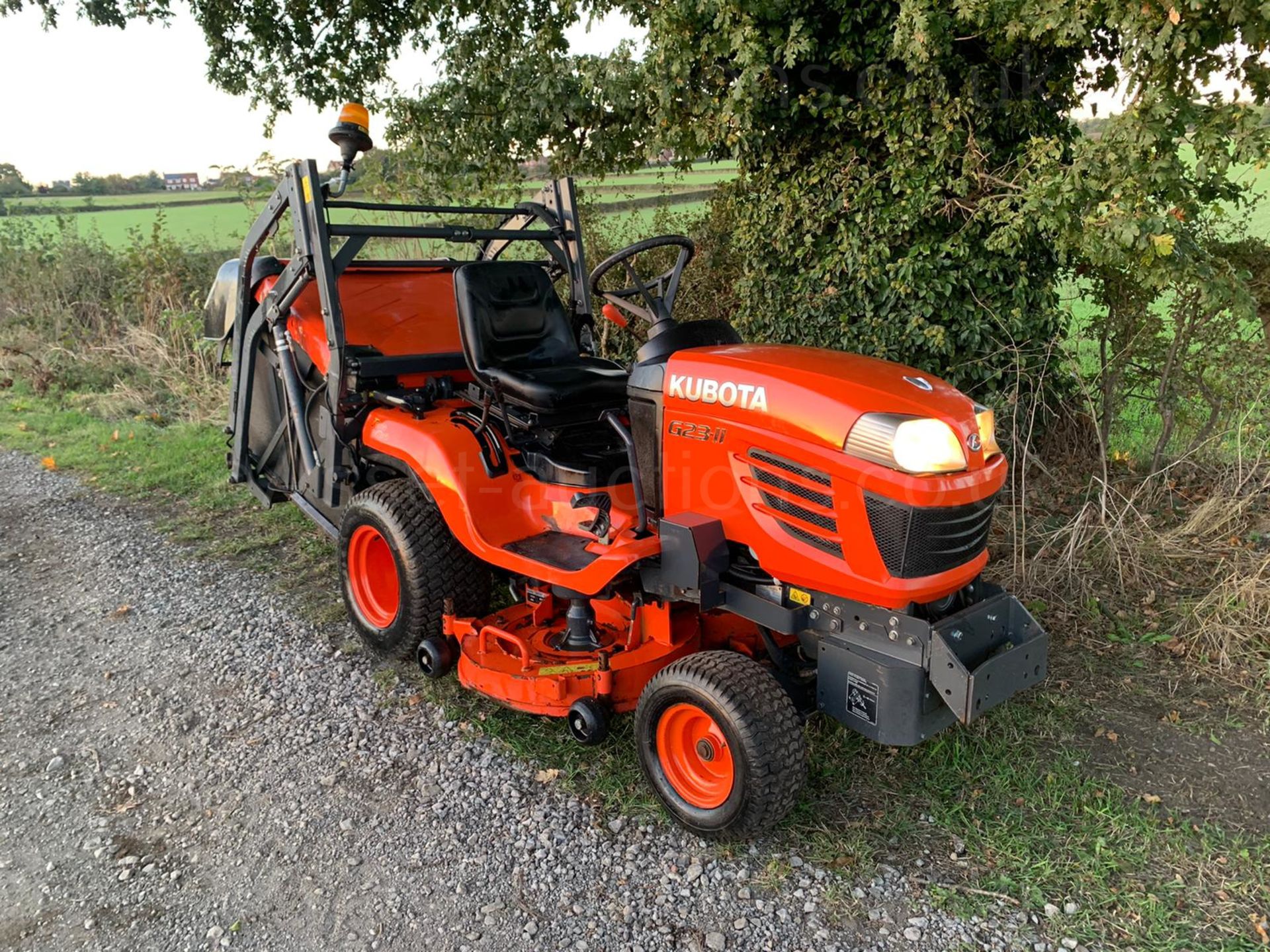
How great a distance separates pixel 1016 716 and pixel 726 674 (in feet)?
4.46

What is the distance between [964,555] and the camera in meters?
2.47

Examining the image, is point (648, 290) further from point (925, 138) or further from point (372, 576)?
point (925, 138)

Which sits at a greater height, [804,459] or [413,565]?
[804,459]

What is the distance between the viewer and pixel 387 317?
13.7ft

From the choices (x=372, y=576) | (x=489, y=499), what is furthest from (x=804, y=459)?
(x=372, y=576)

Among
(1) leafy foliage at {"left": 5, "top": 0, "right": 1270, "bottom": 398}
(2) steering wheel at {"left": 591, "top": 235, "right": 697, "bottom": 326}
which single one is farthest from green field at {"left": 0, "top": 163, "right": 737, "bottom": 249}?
(2) steering wheel at {"left": 591, "top": 235, "right": 697, "bottom": 326}

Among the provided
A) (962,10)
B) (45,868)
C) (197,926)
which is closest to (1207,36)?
(962,10)

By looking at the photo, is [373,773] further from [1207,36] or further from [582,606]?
[1207,36]

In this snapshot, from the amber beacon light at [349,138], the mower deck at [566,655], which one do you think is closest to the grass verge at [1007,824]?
the mower deck at [566,655]

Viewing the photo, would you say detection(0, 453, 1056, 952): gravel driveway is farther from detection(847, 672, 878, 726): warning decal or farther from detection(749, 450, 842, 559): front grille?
detection(749, 450, 842, 559): front grille

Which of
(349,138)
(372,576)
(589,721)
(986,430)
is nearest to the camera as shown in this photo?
(986,430)

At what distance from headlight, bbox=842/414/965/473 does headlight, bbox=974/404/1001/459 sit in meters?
0.21

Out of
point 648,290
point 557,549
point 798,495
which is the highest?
point 648,290

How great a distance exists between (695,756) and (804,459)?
39.7 inches
